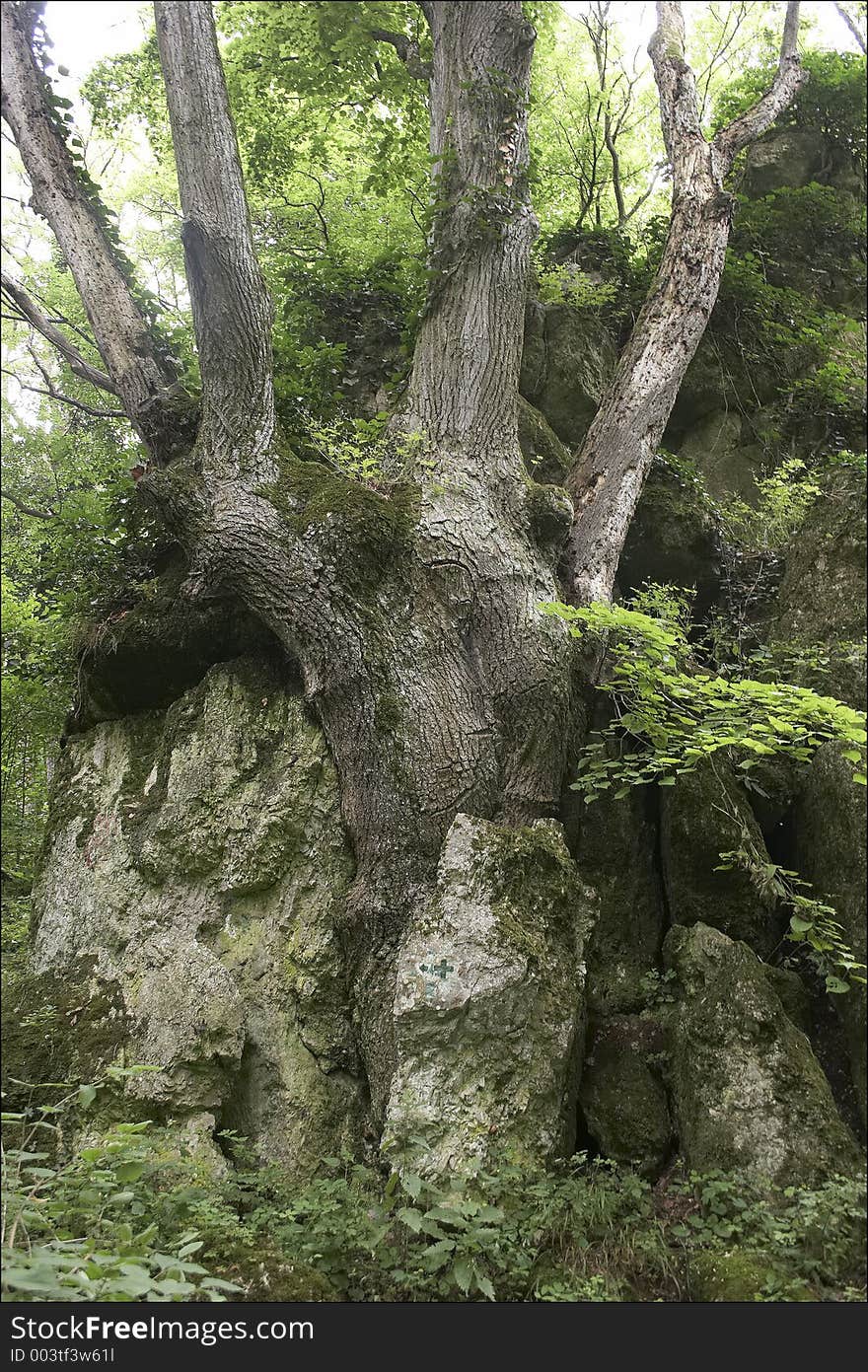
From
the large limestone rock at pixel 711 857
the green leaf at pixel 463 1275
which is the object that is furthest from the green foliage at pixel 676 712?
the green leaf at pixel 463 1275

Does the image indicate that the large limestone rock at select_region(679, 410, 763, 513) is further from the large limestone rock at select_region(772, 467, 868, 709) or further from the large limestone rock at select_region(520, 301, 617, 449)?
the large limestone rock at select_region(772, 467, 868, 709)

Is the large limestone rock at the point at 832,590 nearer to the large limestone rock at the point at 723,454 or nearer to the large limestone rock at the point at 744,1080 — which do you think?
the large limestone rock at the point at 723,454

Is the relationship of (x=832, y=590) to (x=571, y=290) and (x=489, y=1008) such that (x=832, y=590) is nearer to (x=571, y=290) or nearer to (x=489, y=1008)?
(x=489, y=1008)

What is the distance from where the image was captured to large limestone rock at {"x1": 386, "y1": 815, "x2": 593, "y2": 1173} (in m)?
3.43

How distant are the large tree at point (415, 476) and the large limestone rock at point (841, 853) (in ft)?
4.39

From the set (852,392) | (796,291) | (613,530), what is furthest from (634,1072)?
(796,291)

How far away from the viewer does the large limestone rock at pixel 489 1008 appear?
3.43 m

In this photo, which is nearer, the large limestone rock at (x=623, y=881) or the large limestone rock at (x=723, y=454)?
the large limestone rock at (x=623, y=881)

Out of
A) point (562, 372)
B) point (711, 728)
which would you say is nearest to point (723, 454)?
point (562, 372)

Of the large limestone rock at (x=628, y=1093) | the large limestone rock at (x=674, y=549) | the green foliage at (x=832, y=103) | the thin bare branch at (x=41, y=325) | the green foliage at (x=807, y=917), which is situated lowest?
the large limestone rock at (x=628, y=1093)

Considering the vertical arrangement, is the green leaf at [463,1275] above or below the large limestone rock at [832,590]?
below

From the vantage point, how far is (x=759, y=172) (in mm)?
8328

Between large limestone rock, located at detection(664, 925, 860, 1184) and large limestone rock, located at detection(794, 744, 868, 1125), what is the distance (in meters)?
0.30

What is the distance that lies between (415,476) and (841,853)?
9.62 feet
